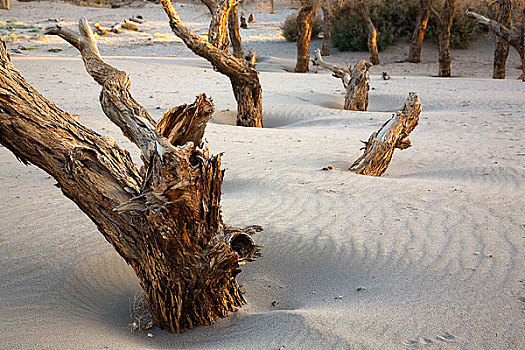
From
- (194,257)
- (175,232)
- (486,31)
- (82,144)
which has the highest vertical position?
(486,31)

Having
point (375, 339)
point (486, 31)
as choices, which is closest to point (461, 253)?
point (375, 339)

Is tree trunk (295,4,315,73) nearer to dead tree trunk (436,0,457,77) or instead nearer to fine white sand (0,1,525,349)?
dead tree trunk (436,0,457,77)

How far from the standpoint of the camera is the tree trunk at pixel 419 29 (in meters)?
17.5

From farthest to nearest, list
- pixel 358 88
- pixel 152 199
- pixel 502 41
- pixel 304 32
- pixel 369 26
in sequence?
pixel 369 26 → pixel 304 32 → pixel 502 41 → pixel 358 88 → pixel 152 199

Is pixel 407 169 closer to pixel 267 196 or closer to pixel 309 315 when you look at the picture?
pixel 267 196

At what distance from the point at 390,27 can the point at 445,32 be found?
639 cm

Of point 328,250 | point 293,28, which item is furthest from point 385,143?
point 293,28

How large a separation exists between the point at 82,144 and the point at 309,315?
1.55 metres

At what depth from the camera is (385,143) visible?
17.8 ft

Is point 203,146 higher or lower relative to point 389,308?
higher

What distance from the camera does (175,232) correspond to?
2.53 metres

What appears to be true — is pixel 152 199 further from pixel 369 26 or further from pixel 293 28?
pixel 293 28

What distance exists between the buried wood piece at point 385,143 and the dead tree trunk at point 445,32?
11.3m

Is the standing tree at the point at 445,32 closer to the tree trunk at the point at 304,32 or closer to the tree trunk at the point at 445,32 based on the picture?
the tree trunk at the point at 445,32
